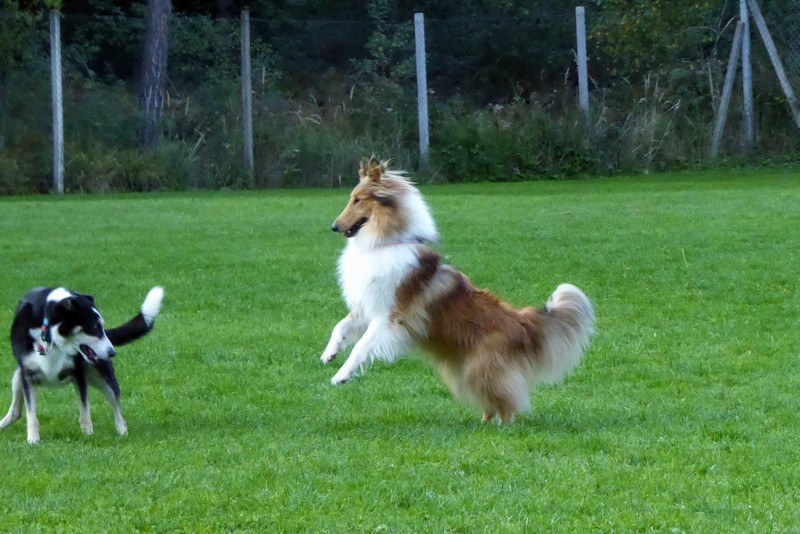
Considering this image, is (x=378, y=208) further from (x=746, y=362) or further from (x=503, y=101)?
(x=503, y=101)

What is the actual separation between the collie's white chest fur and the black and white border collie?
1.45 m

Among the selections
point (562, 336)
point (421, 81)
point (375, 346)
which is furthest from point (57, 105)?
point (562, 336)

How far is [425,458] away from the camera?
5.70 meters

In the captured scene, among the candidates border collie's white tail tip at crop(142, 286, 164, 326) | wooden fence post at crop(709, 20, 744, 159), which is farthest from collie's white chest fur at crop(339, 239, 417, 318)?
wooden fence post at crop(709, 20, 744, 159)

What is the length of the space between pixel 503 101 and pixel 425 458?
17907 millimetres

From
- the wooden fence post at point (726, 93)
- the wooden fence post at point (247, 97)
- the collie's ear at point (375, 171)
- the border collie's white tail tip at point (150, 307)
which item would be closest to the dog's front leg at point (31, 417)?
the border collie's white tail tip at point (150, 307)

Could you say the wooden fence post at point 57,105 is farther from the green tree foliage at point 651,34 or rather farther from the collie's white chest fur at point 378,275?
the collie's white chest fur at point 378,275

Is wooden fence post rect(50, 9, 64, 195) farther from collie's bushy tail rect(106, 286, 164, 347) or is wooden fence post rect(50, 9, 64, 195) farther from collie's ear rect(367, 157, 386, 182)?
collie's ear rect(367, 157, 386, 182)

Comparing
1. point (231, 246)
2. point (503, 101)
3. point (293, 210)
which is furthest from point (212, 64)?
point (231, 246)

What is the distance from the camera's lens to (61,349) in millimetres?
6414

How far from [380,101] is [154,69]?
4.20 metres

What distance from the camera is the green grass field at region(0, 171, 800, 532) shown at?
492 cm

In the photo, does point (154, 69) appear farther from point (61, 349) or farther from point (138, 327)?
point (61, 349)

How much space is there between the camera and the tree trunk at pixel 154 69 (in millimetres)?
21094
